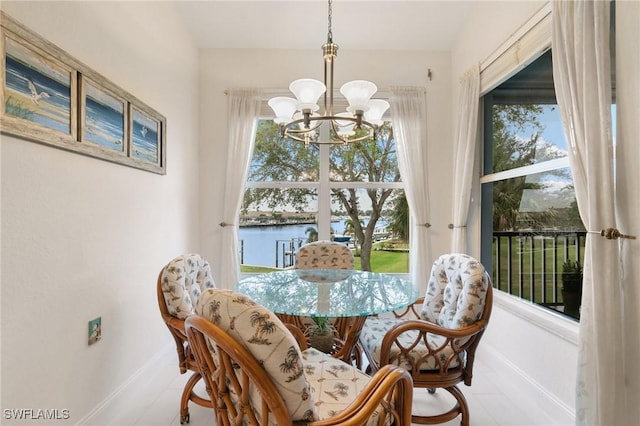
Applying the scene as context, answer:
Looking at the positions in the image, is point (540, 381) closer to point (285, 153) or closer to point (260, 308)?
point (260, 308)

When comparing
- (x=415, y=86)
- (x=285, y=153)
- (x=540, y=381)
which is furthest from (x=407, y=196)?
(x=540, y=381)

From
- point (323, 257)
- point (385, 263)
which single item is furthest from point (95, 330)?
point (385, 263)

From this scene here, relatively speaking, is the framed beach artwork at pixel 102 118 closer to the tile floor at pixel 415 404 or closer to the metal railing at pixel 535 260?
the tile floor at pixel 415 404

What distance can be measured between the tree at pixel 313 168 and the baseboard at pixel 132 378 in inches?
62.7

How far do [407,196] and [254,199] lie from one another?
1.65m

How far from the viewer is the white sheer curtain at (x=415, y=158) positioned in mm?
3178

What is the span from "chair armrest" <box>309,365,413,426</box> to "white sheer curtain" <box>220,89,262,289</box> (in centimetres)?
234

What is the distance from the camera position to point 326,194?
3.39 m

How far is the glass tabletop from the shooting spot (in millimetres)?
1514

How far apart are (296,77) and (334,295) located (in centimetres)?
245

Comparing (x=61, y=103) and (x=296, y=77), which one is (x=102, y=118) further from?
(x=296, y=77)

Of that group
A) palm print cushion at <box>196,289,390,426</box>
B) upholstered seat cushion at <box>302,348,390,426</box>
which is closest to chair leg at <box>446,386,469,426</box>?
upholstered seat cushion at <box>302,348,390,426</box>

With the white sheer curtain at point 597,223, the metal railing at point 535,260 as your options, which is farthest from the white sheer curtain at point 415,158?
the white sheer curtain at point 597,223

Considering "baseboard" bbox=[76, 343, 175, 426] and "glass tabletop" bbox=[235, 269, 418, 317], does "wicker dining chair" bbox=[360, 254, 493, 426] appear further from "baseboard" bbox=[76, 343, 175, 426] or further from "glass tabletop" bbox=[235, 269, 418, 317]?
"baseboard" bbox=[76, 343, 175, 426]
